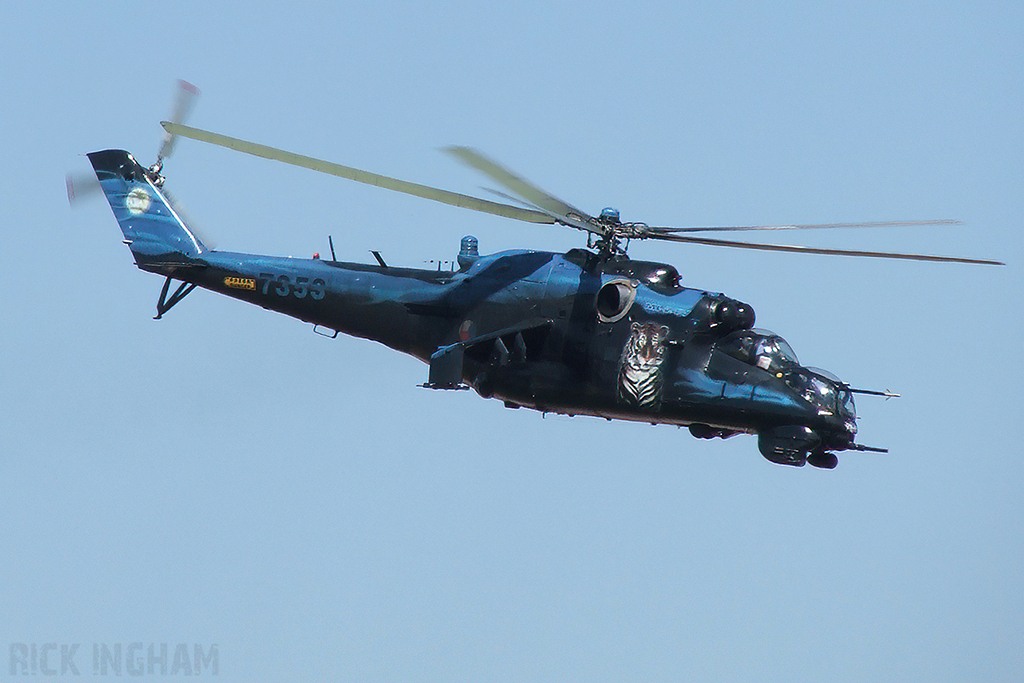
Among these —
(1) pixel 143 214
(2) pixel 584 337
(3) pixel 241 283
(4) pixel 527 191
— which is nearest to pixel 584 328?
(2) pixel 584 337

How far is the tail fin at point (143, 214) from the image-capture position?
33.3 metres

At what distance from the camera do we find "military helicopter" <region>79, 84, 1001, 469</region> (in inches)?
1016

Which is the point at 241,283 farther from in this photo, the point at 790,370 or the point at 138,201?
the point at 790,370

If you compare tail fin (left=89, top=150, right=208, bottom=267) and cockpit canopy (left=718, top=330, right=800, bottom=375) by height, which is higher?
tail fin (left=89, top=150, right=208, bottom=267)

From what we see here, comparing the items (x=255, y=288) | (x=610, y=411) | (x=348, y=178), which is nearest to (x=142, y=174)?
(x=255, y=288)

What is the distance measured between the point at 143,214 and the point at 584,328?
1291 centimetres

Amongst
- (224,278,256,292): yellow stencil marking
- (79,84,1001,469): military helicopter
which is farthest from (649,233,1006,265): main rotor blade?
(224,278,256,292): yellow stencil marking

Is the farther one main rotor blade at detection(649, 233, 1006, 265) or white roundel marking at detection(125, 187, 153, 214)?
white roundel marking at detection(125, 187, 153, 214)

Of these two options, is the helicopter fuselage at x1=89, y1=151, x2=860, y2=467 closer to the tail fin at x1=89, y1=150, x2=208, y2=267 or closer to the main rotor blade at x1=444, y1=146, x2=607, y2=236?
the main rotor blade at x1=444, y1=146, x2=607, y2=236

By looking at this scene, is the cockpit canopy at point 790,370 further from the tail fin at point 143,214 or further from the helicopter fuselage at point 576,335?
the tail fin at point 143,214

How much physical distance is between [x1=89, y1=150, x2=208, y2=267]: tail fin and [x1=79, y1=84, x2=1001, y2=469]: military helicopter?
3.43 m

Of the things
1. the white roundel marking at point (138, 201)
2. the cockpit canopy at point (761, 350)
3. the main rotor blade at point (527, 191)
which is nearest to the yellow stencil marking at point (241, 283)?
the white roundel marking at point (138, 201)

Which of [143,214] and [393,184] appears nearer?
[393,184]

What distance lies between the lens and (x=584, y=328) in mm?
27359
